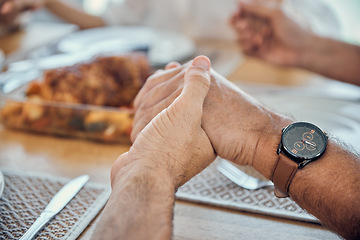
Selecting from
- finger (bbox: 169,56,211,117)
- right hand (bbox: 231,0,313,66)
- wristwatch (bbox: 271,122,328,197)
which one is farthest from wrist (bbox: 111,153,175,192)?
right hand (bbox: 231,0,313,66)

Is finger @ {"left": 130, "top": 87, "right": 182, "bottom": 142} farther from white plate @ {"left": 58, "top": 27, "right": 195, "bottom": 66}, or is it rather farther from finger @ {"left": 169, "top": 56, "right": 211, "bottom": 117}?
white plate @ {"left": 58, "top": 27, "right": 195, "bottom": 66}

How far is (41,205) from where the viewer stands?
71 cm

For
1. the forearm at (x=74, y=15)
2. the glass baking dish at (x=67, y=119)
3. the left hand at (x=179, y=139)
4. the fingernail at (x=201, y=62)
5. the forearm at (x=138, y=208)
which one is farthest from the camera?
the forearm at (x=74, y=15)

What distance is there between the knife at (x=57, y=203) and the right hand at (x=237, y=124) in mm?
152

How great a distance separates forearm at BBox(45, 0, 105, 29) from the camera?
2.08m

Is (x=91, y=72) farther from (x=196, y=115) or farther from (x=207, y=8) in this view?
(x=207, y=8)

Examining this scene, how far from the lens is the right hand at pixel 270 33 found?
1.40 m

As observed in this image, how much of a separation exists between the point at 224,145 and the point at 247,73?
30.9 inches

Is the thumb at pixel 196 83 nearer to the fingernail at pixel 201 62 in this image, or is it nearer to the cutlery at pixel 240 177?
the fingernail at pixel 201 62

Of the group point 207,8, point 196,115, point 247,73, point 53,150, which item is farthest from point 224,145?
point 207,8

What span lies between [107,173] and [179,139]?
266mm

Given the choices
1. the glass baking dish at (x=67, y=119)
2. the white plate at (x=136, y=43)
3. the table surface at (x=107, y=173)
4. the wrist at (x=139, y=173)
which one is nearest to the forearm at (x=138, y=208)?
the wrist at (x=139, y=173)

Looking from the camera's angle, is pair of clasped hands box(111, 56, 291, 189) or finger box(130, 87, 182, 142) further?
finger box(130, 87, 182, 142)

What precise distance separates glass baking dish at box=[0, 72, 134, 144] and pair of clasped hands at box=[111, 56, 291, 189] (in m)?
0.15
